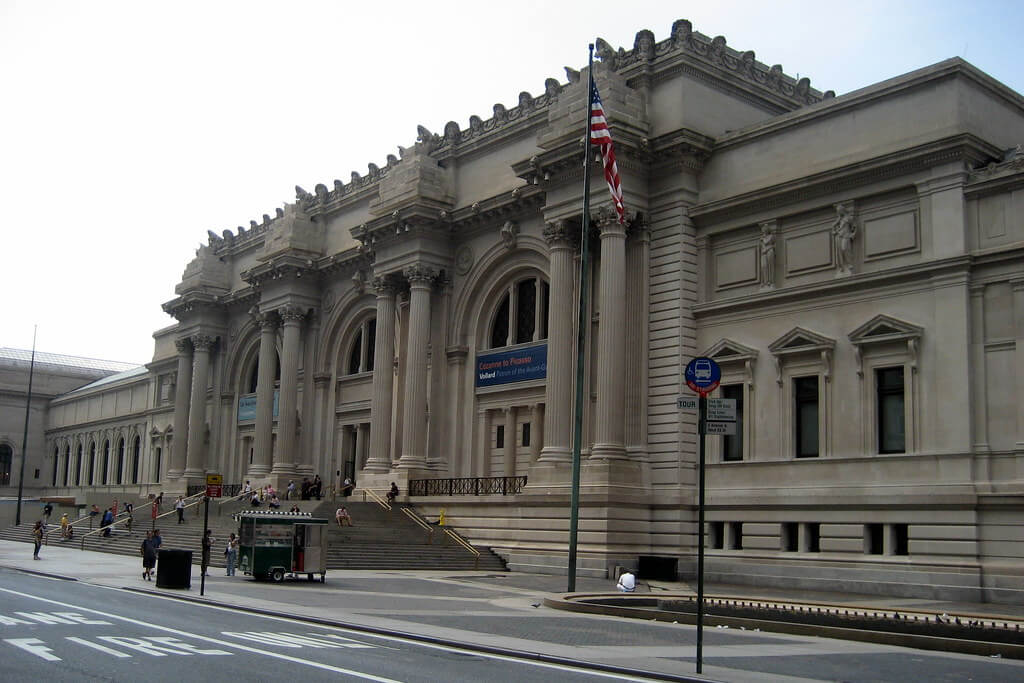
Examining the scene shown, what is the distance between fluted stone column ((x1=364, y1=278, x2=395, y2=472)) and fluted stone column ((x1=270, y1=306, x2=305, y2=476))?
821 centimetres

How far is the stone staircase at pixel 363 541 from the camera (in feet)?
137

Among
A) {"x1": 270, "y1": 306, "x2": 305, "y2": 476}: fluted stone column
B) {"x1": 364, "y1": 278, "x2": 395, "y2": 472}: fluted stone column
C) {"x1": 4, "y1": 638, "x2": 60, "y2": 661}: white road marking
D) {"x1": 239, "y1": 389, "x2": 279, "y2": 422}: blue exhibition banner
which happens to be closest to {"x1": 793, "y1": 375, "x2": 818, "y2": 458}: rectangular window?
{"x1": 364, "y1": 278, "x2": 395, "y2": 472}: fluted stone column

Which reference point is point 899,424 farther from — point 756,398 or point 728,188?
point 728,188

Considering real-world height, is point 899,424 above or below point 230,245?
below

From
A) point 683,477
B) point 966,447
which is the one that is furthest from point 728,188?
point 966,447

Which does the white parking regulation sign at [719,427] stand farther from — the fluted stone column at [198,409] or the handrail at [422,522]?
the fluted stone column at [198,409]

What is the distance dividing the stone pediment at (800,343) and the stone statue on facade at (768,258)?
2059mm

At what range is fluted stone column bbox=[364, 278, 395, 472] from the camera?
52.3 meters

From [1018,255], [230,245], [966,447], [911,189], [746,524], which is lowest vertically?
[746,524]

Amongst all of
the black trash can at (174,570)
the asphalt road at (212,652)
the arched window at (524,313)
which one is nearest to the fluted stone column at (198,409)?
the arched window at (524,313)

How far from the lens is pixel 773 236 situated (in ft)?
125

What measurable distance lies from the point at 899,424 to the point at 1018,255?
20.0 ft

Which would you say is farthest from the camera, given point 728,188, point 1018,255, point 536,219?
point 536,219

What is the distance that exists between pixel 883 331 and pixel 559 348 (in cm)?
1253
